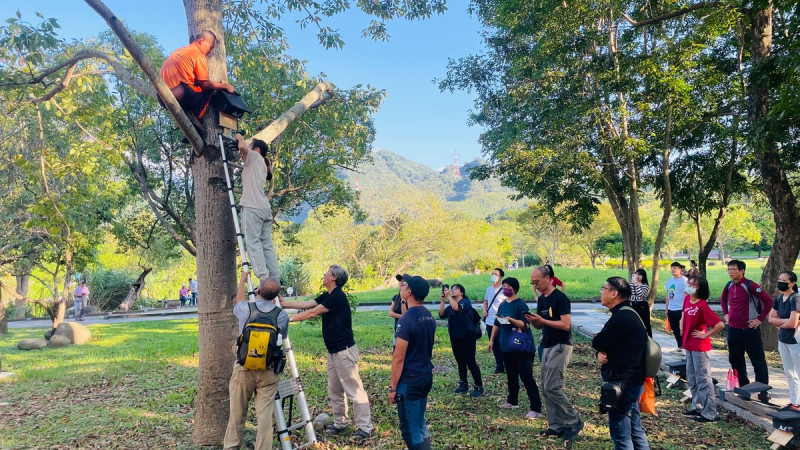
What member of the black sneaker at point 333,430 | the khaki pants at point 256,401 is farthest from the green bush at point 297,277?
the khaki pants at point 256,401

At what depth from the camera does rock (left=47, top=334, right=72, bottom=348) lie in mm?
14539

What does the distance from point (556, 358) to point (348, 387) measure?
259cm

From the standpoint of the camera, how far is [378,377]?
29.4ft

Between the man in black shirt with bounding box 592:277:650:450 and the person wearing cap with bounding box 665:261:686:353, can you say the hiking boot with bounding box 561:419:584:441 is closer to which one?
the man in black shirt with bounding box 592:277:650:450

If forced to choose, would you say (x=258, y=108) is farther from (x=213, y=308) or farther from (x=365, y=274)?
(x=365, y=274)

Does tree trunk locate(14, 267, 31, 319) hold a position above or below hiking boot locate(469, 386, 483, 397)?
above

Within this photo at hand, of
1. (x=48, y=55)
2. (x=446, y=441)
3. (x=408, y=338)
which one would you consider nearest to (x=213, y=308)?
(x=408, y=338)

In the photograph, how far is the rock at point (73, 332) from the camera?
49.6ft

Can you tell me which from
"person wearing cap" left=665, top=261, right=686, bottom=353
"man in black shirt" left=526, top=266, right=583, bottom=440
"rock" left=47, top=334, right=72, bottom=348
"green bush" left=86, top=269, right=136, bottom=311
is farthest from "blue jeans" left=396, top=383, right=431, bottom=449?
"green bush" left=86, top=269, right=136, bottom=311

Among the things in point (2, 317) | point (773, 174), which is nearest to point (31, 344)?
point (2, 317)

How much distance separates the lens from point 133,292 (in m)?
29.8

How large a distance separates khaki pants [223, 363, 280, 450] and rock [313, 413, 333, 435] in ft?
4.30

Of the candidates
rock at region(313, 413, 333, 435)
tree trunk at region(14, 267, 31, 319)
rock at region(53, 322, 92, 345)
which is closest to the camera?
rock at region(313, 413, 333, 435)

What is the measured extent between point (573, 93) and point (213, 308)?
1323cm
